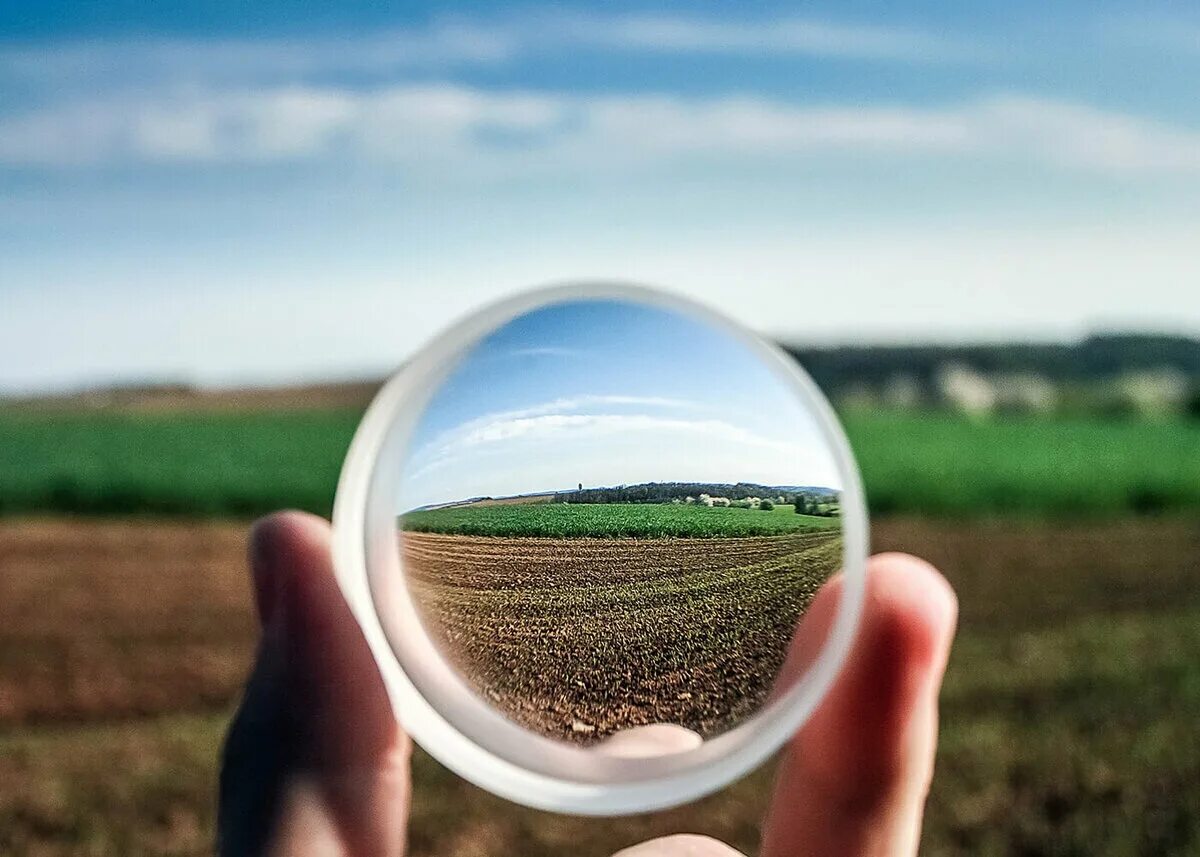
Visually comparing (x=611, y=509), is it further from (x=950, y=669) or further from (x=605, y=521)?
(x=950, y=669)

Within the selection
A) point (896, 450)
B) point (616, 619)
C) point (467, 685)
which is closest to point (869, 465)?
point (896, 450)

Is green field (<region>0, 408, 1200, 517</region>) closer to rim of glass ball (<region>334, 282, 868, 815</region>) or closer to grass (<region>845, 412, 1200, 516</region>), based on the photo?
grass (<region>845, 412, 1200, 516</region>)

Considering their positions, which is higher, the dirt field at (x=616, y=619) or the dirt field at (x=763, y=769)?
the dirt field at (x=616, y=619)

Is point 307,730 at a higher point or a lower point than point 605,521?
lower

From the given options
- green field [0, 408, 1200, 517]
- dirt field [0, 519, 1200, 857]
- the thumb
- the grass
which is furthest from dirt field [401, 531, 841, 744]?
green field [0, 408, 1200, 517]

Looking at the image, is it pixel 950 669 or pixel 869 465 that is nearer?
pixel 950 669

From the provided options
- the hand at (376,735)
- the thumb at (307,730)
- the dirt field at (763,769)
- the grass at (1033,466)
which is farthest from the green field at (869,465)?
the thumb at (307,730)

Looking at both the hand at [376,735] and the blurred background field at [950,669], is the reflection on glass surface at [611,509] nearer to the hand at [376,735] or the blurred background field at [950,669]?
the hand at [376,735]
